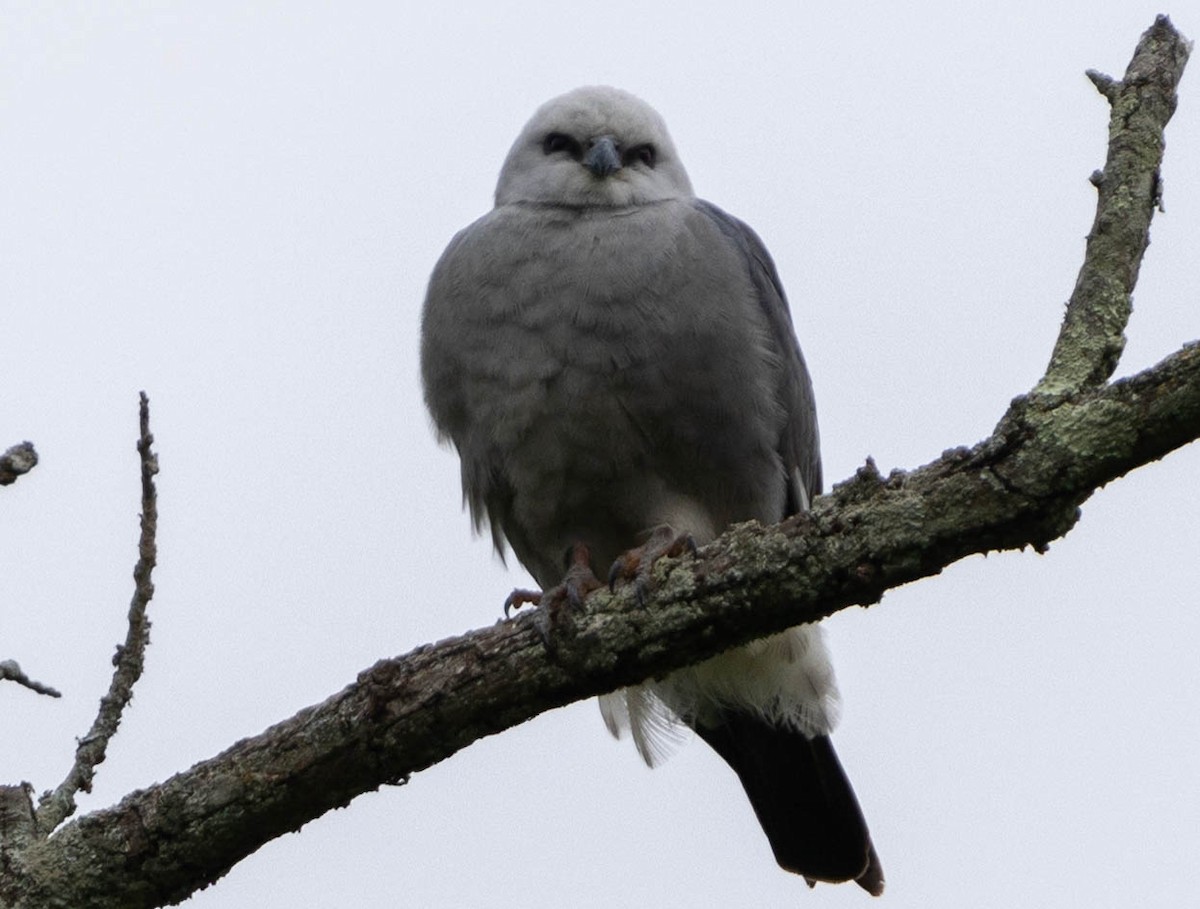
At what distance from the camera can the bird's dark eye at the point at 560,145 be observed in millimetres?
5541

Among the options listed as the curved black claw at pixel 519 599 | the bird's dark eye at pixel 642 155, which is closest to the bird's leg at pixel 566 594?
the curved black claw at pixel 519 599

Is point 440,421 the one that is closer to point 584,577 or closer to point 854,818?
point 584,577

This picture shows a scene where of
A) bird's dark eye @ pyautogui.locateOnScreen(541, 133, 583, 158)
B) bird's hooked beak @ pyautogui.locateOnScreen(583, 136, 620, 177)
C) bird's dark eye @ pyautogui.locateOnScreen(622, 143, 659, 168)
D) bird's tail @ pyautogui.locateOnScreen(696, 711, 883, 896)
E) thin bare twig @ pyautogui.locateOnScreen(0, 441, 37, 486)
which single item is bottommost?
bird's tail @ pyautogui.locateOnScreen(696, 711, 883, 896)

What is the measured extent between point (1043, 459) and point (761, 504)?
6.55 ft

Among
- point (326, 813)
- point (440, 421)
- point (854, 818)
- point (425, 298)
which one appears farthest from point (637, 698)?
point (326, 813)

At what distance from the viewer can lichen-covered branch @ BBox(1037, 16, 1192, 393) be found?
3.12 meters

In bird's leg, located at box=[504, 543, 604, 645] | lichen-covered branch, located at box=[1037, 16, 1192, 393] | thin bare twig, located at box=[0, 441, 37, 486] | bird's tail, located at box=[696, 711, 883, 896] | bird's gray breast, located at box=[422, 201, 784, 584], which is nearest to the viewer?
thin bare twig, located at box=[0, 441, 37, 486]

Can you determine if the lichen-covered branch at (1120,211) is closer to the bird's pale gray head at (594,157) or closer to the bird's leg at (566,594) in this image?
the bird's leg at (566,594)

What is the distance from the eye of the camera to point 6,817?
3.19m

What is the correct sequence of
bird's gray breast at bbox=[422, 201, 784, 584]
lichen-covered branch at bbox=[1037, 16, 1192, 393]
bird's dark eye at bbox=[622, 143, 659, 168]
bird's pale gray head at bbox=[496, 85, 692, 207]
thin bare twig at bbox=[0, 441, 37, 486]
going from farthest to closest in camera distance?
1. bird's dark eye at bbox=[622, 143, 659, 168]
2. bird's pale gray head at bbox=[496, 85, 692, 207]
3. bird's gray breast at bbox=[422, 201, 784, 584]
4. lichen-covered branch at bbox=[1037, 16, 1192, 393]
5. thin bare twig at bbox=[0, 441, 37, 486]

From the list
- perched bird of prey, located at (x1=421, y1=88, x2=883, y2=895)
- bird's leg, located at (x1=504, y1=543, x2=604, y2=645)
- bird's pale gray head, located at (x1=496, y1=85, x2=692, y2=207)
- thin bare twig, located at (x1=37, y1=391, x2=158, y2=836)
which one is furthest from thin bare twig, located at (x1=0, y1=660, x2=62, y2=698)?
bird's pale gray head, located at (x1=496, y1=85, x2=692, y2=207)

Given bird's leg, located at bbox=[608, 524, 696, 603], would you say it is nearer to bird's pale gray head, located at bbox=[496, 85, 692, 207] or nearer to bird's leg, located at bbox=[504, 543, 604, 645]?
bird's leg, located at bbox=[504, 543, 604, 645]

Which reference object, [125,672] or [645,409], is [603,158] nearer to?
[645,409]

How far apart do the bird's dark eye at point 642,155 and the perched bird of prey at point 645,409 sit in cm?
1
